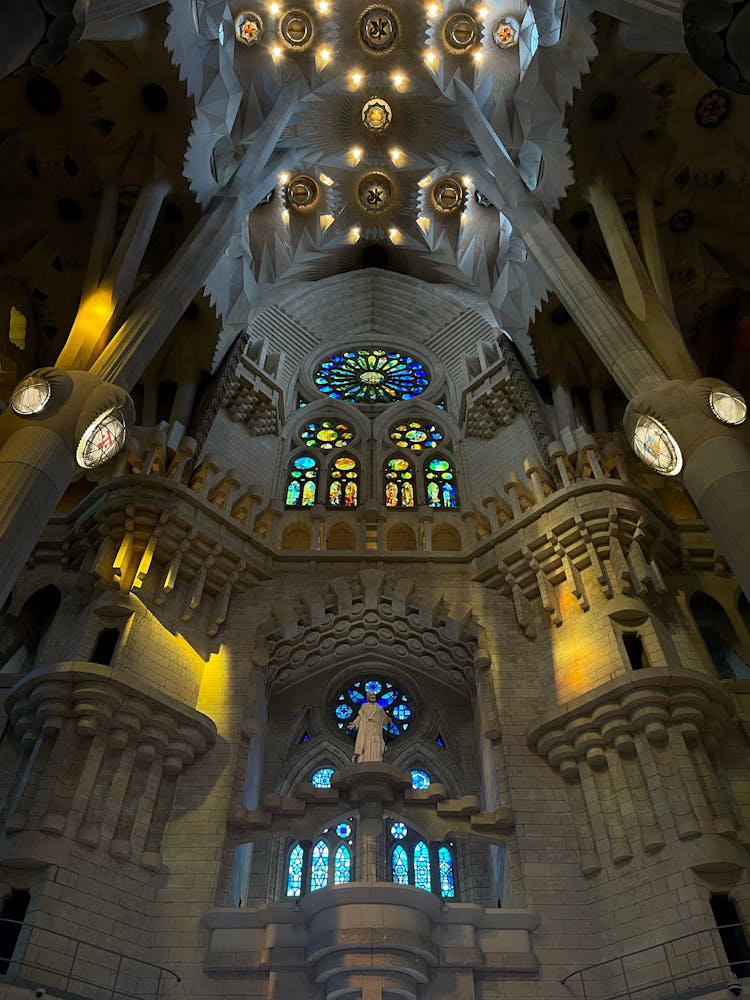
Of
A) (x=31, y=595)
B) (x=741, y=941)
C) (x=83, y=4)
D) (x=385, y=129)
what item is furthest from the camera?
(x=385, y=129)

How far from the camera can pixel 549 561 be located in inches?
512

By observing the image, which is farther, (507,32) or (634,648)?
(507,32)

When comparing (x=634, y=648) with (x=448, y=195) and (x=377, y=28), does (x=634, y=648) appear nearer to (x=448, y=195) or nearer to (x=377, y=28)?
(x=448, y=195)

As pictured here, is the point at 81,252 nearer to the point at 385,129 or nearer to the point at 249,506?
→ the point at 249,506

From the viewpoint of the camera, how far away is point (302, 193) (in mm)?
19250

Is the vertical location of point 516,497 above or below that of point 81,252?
below

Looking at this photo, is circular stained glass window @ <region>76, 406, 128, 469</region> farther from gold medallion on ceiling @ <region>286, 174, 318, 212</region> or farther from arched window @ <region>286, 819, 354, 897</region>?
gold medallion on ceiling @ <region>286, 174, 318, 212</region>

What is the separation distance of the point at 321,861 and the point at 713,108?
13933 millimetres

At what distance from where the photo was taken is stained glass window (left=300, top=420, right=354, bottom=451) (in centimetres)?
1803

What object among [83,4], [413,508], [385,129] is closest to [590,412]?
[413,508]

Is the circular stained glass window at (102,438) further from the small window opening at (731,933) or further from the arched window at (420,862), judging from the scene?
the small window opening at (731,933)

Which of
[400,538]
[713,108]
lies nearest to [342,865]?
[400,538]

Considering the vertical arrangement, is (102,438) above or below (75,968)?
above

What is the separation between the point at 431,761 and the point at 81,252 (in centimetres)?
1151
